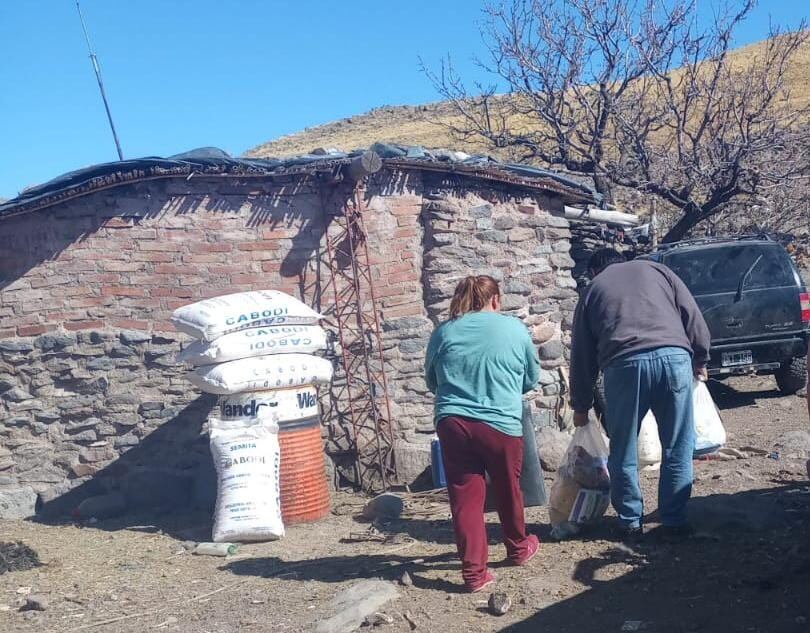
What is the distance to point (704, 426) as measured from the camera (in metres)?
5.81

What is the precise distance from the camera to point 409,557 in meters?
5.62

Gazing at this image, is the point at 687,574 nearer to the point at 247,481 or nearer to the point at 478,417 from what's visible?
the point at 478,417

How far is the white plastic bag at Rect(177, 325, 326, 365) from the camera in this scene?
661 cm

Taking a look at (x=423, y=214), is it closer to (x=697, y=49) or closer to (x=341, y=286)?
(x=341, y=286)

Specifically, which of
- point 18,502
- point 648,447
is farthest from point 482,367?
point 18,502

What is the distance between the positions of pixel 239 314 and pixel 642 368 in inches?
120

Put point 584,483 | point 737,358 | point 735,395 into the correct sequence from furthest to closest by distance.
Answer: point 735,395 → point 737,358 → point 584,483

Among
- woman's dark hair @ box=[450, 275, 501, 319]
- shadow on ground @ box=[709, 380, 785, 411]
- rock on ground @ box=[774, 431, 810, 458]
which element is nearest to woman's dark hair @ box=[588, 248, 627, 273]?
woman's dark hair @ box=[450, 275, 501, 319]

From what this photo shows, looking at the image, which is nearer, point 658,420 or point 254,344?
point 658,420

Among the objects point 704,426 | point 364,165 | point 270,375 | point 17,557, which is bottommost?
point 17,557

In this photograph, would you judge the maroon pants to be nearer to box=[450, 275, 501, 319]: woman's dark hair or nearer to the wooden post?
box=[450, 275, 501, 319]: woman's dark hair

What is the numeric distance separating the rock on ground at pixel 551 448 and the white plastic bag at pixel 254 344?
2.13 m

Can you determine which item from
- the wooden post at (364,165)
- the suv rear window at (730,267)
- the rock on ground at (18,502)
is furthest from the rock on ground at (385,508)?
the suv rear window at (730,267)

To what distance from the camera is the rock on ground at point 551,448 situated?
7.60 meters
